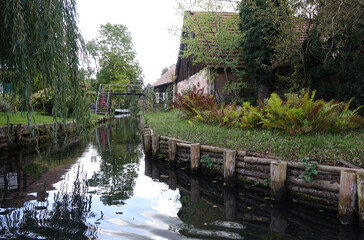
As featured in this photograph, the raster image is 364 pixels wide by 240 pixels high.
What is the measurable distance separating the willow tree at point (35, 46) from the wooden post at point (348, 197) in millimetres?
4818

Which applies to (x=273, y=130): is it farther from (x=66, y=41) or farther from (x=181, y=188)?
(x=66, y=41)

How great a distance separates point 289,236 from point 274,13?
10.5 metres

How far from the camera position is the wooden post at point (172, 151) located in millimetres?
8477

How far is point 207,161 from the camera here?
7266 mm

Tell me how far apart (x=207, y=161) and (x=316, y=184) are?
2.83m

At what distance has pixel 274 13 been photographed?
1226 centimetres

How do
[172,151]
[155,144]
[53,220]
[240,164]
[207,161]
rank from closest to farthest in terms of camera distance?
[53,220]
[240,164]
[207,161]
[172,151]
[155,144]

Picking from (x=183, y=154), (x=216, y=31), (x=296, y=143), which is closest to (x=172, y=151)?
(x=183, y=154)

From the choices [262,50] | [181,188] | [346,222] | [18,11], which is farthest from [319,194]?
[262,50]

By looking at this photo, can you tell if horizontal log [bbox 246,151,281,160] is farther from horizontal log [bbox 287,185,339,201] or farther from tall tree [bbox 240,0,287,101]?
tall tree [bbox 240,0,287,101]

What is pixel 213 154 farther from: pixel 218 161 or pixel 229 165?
pixel 229 165

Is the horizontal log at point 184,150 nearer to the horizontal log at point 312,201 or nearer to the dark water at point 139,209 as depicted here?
the dark water at point 139,209

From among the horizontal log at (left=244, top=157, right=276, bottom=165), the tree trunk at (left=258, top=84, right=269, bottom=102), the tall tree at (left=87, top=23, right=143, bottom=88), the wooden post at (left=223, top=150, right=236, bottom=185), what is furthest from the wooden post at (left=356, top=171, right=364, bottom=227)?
the tall tree at (left=87, top=23, right=143, bottom=88)

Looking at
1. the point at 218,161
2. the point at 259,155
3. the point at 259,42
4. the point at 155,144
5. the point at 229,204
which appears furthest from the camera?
the point at 259,42
